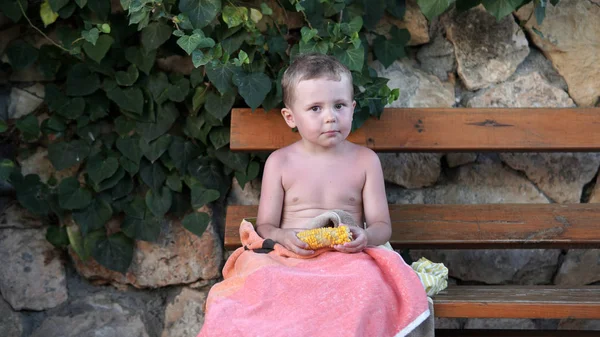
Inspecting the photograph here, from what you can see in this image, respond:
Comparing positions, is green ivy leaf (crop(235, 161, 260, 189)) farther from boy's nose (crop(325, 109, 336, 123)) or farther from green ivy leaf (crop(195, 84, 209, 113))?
boy's nose (crop(325, 109, 336, 123))

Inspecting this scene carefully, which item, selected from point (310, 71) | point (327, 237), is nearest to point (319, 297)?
point (327, 237)

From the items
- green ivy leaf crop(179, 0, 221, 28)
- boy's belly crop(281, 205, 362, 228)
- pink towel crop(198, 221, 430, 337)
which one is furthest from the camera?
green ivy leaf crop(179, 0, 221, 28)

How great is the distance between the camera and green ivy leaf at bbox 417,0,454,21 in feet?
9.05

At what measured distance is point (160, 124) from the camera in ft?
9.71

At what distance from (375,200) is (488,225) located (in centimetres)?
46

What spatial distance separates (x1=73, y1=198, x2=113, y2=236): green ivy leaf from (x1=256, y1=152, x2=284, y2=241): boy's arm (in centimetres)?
66

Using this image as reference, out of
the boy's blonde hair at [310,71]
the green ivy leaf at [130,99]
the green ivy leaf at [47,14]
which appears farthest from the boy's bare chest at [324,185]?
the green ivy leaf at [47,14]

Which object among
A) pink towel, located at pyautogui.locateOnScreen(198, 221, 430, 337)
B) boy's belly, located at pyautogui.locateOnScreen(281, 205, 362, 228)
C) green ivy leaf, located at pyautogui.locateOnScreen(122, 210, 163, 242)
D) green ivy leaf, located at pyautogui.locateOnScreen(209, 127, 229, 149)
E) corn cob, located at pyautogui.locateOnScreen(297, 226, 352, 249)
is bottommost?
pink towel, located at pyautogui.locateOnScreen(198, 221, 430, 337)

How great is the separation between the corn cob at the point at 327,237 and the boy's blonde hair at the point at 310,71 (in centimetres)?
43

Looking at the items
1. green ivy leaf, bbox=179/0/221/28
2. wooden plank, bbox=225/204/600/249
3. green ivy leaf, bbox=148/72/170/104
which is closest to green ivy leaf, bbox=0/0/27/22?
green ivy leaf, bbox=148/72/170/104

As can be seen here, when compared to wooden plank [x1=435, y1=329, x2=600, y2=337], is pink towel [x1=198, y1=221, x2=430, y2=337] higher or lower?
higher

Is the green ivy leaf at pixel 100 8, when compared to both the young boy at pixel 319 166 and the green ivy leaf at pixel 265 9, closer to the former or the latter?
the green ivy leaf at pixel 265 9

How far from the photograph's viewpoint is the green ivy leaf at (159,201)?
2963mm

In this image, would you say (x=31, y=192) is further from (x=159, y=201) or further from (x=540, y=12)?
(x=540, y=12)
